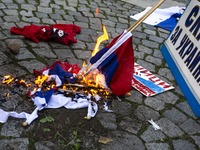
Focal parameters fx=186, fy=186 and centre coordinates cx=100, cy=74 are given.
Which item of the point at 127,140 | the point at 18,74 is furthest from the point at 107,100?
the point at 18,74

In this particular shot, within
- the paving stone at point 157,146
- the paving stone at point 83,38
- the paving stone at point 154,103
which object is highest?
the paving stone at point 83,38

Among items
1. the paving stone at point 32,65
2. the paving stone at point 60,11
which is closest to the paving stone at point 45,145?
the paving stone at point 32,65

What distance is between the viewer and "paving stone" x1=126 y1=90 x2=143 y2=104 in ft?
10.4

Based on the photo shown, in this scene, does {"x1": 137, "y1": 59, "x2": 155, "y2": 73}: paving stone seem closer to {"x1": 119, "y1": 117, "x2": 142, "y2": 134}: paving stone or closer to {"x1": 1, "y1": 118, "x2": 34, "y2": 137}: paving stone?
{"x1": 119, "y1": 117, "x2": 142, "y2": 134}: paving stone

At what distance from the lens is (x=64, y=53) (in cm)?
391

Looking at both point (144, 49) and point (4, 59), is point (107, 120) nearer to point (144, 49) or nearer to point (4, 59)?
point (4, 59)

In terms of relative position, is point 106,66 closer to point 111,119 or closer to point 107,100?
point 107,100

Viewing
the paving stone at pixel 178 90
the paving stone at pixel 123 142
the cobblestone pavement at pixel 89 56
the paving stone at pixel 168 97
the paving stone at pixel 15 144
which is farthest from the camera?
the paving stone at pixel 178 90

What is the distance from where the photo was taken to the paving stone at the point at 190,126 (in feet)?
9.34

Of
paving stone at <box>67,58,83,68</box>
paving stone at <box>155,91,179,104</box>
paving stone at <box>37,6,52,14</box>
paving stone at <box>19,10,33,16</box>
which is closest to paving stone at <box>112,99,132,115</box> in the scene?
paving stone at <box>155,91,179,104</box>

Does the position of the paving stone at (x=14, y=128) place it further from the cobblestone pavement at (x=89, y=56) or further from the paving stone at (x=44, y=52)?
the paving stone at (x=44, y=52)

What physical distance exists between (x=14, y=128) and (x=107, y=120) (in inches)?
47.7

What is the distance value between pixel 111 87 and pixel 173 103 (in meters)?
1.21

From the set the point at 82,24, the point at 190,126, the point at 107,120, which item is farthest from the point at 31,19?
the point at 190,126
